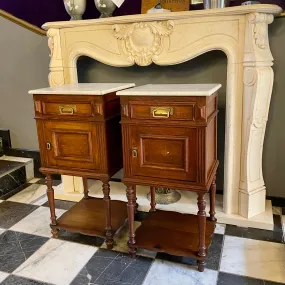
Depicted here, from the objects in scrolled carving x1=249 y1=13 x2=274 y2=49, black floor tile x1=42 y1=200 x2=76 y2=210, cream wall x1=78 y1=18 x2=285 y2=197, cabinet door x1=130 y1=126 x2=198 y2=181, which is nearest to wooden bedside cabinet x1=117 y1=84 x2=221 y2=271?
cabinet door x1=130 y1=126 x2=198 y2=181

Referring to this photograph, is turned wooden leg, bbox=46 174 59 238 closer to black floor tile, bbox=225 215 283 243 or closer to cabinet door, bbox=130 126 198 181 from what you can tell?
cabinet door, bbox=130 126 198 181

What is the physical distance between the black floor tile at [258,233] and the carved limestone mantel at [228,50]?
0.10 meters

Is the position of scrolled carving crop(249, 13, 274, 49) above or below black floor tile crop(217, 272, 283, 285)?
above

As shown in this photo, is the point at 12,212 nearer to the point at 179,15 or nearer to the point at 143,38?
the point at 143,38

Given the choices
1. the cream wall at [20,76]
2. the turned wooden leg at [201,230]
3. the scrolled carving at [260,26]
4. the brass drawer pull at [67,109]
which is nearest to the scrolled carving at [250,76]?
the scrolled carving at [260,26]

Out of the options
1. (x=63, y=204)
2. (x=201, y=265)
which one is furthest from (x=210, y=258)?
(x=63, y=204)

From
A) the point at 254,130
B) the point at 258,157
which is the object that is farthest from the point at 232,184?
the point at 254,130

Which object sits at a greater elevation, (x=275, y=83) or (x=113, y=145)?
(x=275, y=83)

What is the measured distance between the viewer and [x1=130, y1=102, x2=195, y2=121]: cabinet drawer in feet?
4.28

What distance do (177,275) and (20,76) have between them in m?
1.90

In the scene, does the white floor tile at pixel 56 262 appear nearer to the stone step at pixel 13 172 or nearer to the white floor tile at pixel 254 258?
the white floor tile at pixel 254 258

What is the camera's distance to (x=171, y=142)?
1.36 meters

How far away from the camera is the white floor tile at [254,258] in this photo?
4.73 ft

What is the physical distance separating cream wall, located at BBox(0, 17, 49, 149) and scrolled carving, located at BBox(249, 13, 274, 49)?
147 cm
